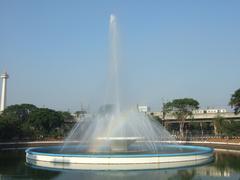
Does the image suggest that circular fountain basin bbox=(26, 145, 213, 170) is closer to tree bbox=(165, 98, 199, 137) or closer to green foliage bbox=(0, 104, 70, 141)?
green foliage bbox=(0, 104, 70, 141)

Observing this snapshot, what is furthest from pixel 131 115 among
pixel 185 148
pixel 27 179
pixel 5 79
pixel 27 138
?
pixel 5 79

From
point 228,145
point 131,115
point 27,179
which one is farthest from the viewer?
point 228,145

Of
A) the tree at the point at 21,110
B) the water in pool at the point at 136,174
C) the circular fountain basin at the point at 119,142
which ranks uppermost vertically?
the tree at the point at 21,110

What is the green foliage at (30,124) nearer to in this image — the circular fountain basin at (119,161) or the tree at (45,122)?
the tree at (45,122)

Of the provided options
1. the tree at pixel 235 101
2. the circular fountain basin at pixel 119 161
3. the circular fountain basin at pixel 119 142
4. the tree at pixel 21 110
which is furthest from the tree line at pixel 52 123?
the circular fountain basin at pixel 119 161

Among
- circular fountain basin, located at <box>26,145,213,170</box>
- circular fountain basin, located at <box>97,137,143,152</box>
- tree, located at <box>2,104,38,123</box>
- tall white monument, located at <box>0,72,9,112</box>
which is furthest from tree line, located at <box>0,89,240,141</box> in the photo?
circular fountain basin, located at <box>26,145,213,170</box>

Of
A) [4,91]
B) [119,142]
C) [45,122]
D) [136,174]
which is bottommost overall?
[136,174]

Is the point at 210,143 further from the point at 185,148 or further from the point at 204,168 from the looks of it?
the point at 204,168

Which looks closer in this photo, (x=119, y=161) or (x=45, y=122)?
(x=119, y=161)

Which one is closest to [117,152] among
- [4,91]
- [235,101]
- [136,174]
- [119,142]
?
[119,142]

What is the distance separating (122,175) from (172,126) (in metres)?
70.9

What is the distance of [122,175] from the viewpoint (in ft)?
66.8

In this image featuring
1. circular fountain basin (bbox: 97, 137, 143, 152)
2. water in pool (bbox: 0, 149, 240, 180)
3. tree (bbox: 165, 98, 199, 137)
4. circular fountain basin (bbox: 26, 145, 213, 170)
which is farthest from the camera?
tree (bbox: 165, 98, 199, 137)

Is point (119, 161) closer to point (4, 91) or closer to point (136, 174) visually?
point (136, 174)
